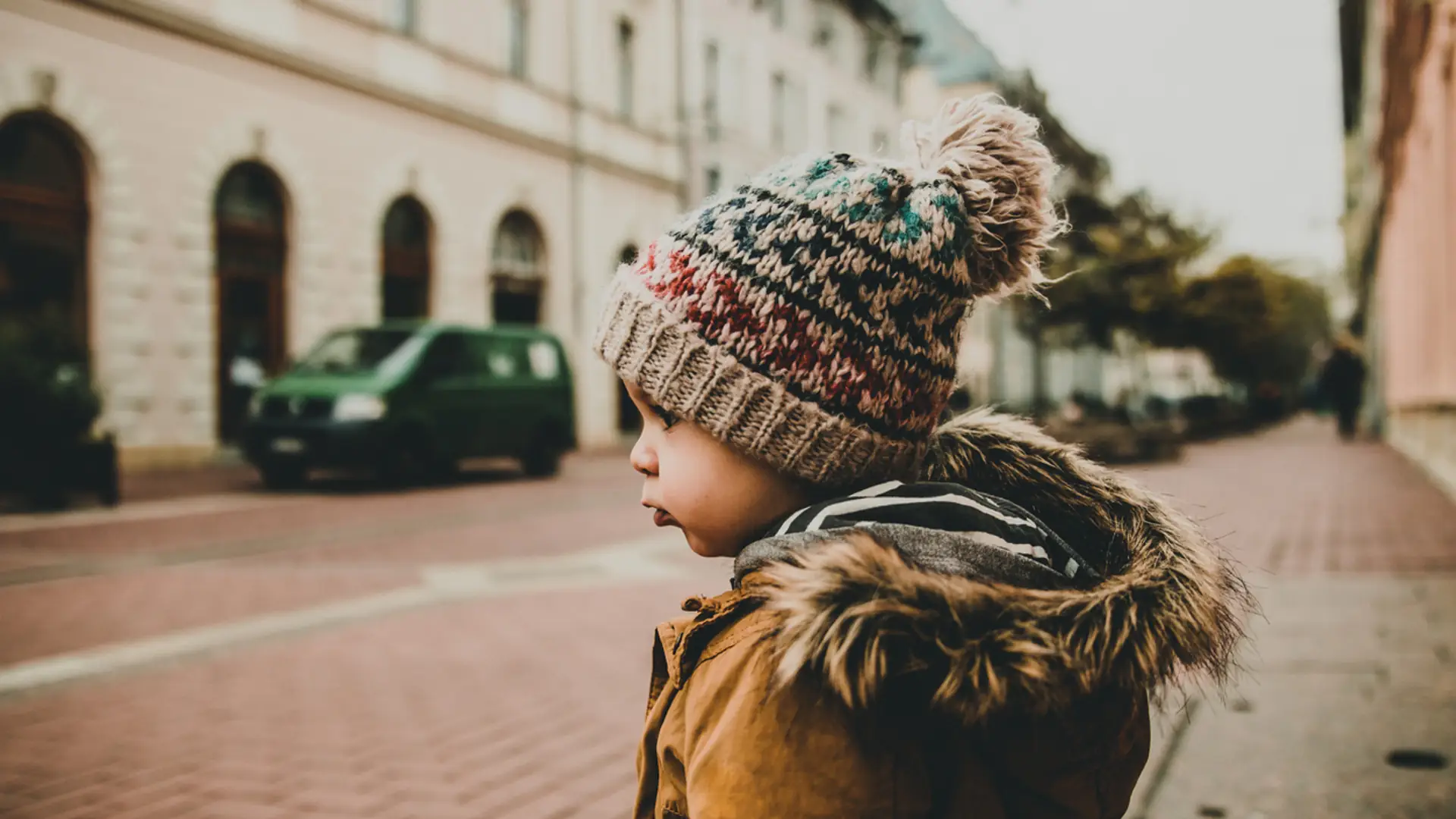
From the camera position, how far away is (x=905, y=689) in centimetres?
108

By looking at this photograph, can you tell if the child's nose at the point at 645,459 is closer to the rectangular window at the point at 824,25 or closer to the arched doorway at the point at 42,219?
the arched doorway at the point at 42,219

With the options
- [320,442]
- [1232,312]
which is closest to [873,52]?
[1232,312]

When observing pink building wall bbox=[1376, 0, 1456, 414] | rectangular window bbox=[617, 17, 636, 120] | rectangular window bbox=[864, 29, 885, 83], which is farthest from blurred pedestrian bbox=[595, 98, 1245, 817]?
rectangular window bbox=[864, 29, 885, 83]

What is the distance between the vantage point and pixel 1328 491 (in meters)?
12.2

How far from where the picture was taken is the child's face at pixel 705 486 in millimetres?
1298

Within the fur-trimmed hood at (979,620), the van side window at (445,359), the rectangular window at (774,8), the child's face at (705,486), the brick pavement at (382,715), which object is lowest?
the brick pavement at (382,715)

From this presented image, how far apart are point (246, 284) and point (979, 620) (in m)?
16.0

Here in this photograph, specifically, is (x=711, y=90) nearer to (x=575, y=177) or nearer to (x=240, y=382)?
(x=575, y=177)

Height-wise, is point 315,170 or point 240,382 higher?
point 315,170

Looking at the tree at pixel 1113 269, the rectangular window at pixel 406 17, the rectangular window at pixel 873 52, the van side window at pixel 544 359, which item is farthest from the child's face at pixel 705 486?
the rectangular window at pixel 873 52

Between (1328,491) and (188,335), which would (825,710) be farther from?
(188,335)

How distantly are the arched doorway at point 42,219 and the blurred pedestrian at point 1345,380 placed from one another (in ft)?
72.3

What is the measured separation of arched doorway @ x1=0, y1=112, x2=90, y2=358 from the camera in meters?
12.6

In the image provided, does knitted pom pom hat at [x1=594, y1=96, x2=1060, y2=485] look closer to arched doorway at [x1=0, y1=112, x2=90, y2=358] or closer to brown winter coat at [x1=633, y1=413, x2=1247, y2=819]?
brown winter coat at [x1=633, y1=413, x2=1247, y2=819]
